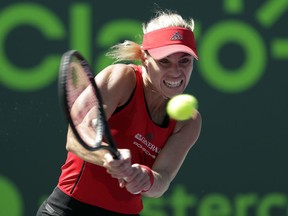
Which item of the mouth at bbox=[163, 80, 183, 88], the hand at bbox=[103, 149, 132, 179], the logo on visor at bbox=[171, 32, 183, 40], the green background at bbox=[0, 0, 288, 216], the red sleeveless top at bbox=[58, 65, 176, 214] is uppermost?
the green background at bbox=[0, 0, 288, 216]

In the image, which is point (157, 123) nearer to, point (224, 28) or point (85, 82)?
point (85, 82)

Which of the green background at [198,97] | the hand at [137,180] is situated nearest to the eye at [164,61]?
the hand at [137,180]

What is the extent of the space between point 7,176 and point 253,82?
169 cm

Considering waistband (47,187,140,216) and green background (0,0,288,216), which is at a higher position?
green background (0,0,288,216)

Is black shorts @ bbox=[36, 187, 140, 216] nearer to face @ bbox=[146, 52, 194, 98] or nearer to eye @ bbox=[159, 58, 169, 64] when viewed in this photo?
face @ bbox=[146, 52, 194, 98]

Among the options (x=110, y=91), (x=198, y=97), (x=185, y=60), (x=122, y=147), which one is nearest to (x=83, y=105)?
(x=110, y=91)

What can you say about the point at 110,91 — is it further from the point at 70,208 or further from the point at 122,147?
the point at 70,208

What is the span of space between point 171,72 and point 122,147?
375 millimetres

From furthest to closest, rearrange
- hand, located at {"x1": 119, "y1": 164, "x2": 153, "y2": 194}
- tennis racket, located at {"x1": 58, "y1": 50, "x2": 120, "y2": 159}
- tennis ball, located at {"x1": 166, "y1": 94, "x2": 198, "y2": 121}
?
tennis ball, located at {"x1": 166, "y1": 94, "x2": 198, "y2": 121} → hand, located at {"x1": 119, "y1": 164, "x2": 153, "y2": 194} → tennis racket, located at {"x1": 58, "y1": 50, "x2": 120, "y2": 159}

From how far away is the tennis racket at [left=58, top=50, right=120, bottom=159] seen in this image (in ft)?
7.98

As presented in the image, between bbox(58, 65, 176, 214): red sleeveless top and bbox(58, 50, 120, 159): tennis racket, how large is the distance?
0.98 ft

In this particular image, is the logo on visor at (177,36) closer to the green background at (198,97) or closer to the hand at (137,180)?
the hand at (137,180)

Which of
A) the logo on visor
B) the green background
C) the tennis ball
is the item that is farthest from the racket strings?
the green background

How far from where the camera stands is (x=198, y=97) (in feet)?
15.8
